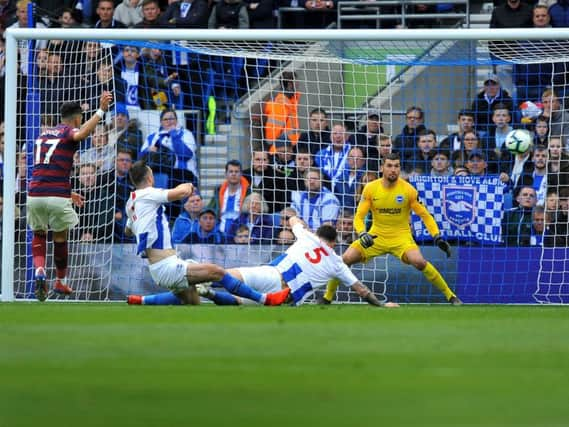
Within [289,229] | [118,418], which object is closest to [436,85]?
[289,229]

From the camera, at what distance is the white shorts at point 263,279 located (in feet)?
40.9

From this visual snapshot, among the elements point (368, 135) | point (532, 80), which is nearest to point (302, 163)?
point (368, 135)

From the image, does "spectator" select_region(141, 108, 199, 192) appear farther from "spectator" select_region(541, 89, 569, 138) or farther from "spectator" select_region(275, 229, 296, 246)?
"spectator" select_region(541, 89, 569, 138)

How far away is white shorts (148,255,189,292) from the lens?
39.5ft

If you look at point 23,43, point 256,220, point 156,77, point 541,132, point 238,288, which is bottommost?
point 238,288

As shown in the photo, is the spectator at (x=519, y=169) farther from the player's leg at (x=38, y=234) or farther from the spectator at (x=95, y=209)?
the player's leg at (x=38, y=234)

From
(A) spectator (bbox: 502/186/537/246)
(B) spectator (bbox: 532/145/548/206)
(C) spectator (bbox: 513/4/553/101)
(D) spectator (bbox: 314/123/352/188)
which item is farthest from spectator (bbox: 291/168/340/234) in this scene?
(C) spectator (bbox: 513/4/553/101)

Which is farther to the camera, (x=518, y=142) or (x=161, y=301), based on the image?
(x=518, y=142)

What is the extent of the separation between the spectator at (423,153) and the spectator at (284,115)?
153 cm

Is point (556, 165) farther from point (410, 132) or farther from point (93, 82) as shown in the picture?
point (93, 82)

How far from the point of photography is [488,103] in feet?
51.6

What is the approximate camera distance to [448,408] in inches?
174

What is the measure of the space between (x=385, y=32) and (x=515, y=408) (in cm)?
1011

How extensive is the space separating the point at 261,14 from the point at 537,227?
19.4ft
